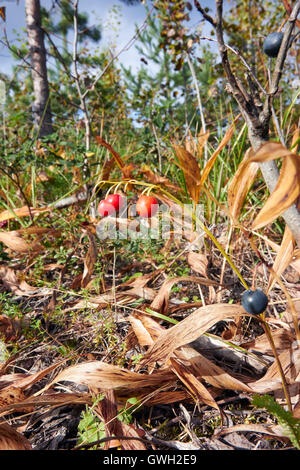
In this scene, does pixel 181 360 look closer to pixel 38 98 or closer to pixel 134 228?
pixel 134 228

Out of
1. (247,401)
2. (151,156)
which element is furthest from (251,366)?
(151,156)

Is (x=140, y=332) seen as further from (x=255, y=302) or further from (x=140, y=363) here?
(x=255, y=302)

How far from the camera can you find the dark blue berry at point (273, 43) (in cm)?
80

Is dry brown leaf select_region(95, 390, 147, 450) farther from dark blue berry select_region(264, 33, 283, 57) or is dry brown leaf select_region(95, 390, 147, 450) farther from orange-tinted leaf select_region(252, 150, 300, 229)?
dark blue berry select_region(264, 33, 283, 57)

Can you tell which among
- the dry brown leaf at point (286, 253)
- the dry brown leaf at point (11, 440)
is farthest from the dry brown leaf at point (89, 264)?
the dry brown leaf at point (286, 253)

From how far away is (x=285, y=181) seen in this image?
0.49m

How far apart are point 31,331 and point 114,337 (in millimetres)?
368

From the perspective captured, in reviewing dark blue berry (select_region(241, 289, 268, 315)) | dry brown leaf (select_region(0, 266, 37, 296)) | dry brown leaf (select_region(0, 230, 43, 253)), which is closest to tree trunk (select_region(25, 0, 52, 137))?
dry brown leaf (select_region(0, 230, 43, 253))

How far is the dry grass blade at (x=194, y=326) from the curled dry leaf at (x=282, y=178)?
0.86 ft

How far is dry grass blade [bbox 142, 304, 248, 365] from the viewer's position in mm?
693

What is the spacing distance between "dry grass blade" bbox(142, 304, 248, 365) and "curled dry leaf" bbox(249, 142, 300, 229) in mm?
263

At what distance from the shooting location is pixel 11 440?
68cm

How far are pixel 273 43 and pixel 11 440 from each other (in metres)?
1.18

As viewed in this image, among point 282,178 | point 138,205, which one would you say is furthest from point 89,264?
point 282,178
